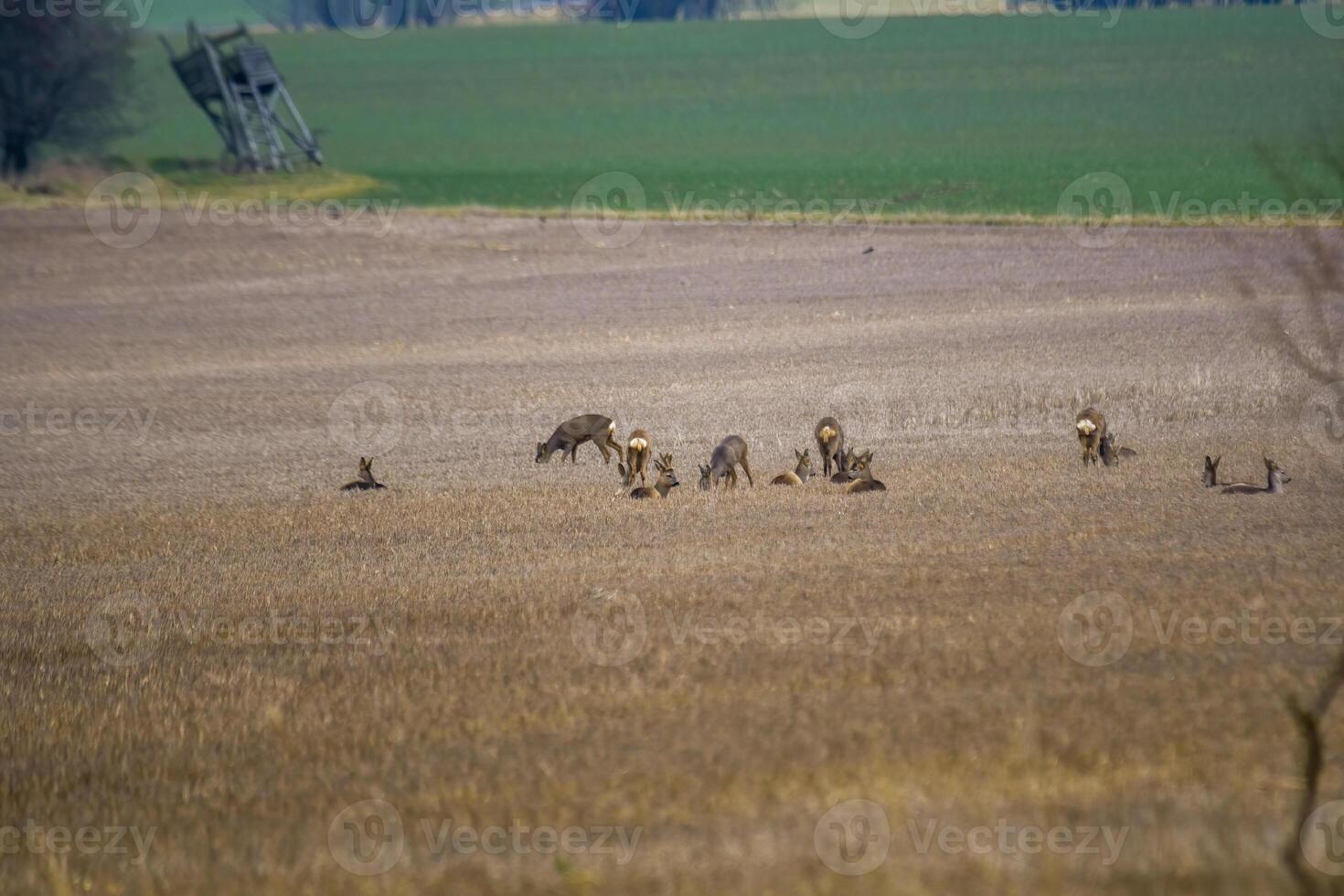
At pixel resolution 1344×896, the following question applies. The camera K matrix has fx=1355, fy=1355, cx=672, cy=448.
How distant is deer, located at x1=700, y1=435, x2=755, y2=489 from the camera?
11359mm

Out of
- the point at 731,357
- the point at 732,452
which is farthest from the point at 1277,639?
the point at 731,357

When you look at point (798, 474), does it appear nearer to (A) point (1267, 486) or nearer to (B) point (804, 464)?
(B) point (804, 464)

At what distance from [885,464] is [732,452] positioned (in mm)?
1654

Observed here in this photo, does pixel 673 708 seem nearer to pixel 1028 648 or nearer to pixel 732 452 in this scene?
pixel 1028 648

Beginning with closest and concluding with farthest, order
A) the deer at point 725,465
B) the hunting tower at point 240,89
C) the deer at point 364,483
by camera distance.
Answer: the deer at point 725,465 → the deer at point 364,483 → the hunting tower at point 240,89

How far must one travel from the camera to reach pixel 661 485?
1122 cm

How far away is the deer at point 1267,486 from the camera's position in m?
9.84

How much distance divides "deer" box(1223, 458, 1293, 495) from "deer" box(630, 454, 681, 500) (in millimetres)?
4287

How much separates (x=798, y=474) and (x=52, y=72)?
44.9 m

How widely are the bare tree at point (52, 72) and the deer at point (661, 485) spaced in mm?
42333

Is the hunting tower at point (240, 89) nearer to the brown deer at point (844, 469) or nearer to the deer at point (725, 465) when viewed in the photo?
the deer at point (725, 465)

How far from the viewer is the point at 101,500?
13.1 metres

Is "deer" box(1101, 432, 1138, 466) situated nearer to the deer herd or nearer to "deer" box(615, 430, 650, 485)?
the deer herd

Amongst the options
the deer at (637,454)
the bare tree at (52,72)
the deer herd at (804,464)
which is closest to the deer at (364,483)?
the deer herd at (804,464)
